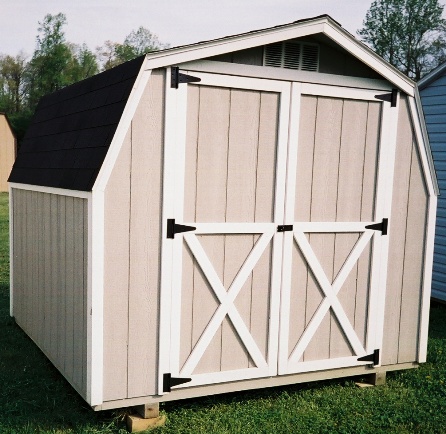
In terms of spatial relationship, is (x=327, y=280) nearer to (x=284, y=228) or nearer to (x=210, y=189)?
(x=284, y=228)

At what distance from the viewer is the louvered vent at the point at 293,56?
5016 mm

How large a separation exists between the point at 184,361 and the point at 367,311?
1.78 m

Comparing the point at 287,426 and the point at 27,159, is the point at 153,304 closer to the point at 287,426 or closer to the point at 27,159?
the point at 287,426

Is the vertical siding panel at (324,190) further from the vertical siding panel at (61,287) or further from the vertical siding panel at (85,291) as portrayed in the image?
the vertical siding panel at (61,287)

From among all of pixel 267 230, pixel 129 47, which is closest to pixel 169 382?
pixel 267 230

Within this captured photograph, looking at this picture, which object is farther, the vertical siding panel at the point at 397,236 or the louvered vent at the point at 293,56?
the vertical siding panel at the point at 397,236

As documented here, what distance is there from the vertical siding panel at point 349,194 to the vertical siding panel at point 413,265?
592mm

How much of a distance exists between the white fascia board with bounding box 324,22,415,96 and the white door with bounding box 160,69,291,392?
2.05ft

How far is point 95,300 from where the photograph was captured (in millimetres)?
4480

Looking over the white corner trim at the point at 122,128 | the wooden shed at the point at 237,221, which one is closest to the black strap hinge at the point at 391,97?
the wooden shed at the point at 237,221

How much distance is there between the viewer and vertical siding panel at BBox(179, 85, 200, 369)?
4.75 meters

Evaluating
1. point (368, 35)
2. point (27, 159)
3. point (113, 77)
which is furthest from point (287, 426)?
point (368, 35)

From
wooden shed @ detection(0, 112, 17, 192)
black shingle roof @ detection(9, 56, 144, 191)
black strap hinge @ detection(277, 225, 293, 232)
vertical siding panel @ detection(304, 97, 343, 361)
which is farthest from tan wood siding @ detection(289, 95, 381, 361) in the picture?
wooden shed @ detection(0, 112, 17, 192)

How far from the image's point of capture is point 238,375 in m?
5.08
